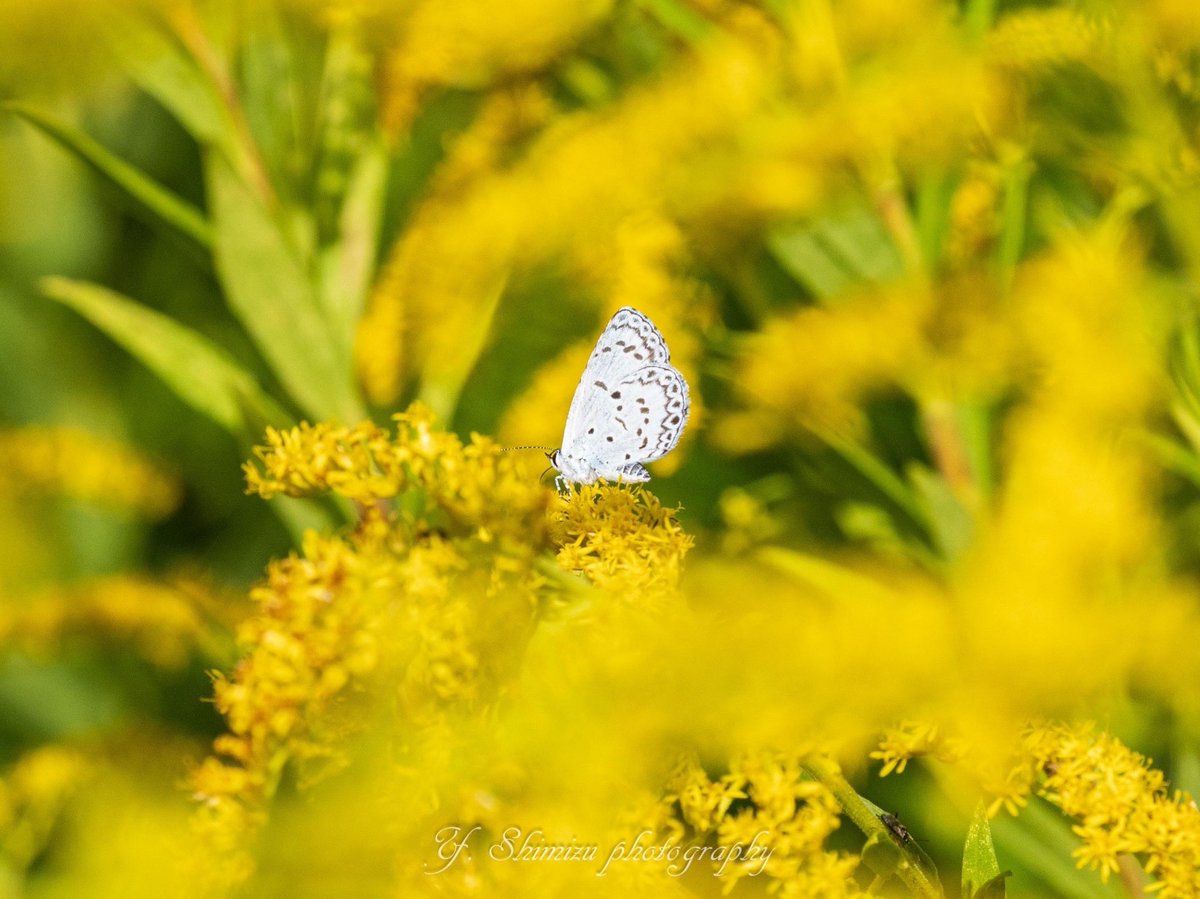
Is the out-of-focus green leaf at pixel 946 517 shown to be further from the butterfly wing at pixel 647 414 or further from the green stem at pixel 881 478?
the butterfly wing at pixel 647 414

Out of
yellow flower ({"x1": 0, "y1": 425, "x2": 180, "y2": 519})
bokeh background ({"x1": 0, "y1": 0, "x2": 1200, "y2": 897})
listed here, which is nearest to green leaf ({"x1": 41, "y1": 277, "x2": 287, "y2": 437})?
bokeh background ({"x1": 0, "y1": 0, "x2": 1200, "y2": 897})

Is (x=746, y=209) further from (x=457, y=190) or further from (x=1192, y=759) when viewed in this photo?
(x=1192, y=759)

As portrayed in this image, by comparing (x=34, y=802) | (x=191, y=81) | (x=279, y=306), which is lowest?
(x=34, y=802)

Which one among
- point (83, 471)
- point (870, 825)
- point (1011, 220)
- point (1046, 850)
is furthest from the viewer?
point (83, 471)

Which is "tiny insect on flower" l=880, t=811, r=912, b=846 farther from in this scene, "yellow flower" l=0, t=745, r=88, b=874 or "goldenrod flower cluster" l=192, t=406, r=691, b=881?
"yellow flower" l=0, t=745, r=88, b=874

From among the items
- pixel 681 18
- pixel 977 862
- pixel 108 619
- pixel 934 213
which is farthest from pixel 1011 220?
pixel 108 619

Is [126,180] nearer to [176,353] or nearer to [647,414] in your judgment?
[176,353]

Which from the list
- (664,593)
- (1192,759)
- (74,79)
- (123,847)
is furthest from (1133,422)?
(74,79)
